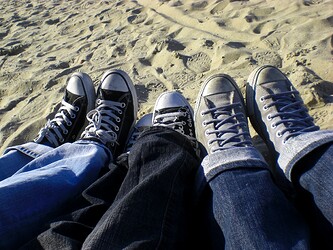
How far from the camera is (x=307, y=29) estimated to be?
226 cm

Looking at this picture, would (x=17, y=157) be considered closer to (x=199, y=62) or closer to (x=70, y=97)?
(x=70, y=97)

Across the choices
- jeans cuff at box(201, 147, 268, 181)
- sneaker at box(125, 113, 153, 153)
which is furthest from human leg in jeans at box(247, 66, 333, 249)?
sneaker at box(125, 113, 153, 153)

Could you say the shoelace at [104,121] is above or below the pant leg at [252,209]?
below

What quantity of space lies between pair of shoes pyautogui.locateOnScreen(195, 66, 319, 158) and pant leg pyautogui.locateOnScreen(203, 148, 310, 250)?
25cm

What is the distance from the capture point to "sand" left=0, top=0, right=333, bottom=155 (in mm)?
2020

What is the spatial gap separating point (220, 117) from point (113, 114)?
0.53 metres

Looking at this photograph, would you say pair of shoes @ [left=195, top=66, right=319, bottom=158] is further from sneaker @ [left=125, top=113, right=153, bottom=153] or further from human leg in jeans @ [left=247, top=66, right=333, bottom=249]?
sneaker @ [left=125, top=113, right=153, bottom=153]

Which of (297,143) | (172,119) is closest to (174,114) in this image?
(172,119)

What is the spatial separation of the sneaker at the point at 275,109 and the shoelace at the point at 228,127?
9cm

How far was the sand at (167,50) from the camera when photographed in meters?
2.02

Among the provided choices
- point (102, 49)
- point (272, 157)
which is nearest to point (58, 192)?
point (272, 157)

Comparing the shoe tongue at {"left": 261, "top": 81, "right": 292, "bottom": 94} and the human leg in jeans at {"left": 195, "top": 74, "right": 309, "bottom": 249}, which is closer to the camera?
the human leg in jeans at {"left": 195, "top": 74, "right": 309, "bottom": 249}

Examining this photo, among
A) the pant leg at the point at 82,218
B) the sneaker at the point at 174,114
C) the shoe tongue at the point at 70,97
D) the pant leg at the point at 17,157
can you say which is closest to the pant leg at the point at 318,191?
the pant leg at the point at 82,218

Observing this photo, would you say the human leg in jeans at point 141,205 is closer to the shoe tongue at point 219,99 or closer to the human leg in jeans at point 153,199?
the human leg in jeans at point 153,199
